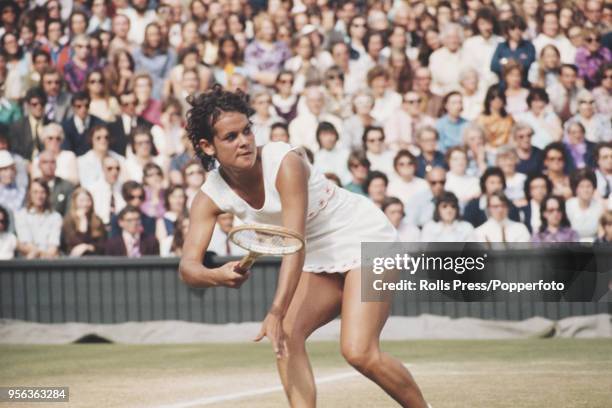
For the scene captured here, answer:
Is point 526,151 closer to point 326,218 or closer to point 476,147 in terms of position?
point 476,147

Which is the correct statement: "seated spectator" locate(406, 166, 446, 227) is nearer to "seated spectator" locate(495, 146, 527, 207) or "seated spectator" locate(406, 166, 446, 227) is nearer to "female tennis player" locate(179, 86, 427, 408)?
"seated spectator" locate(495, 146, 527, 207)

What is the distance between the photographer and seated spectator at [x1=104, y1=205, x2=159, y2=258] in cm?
1082

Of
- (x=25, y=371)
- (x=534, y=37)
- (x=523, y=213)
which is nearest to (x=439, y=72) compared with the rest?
(x=534, y=37)

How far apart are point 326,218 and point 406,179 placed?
5.80 m

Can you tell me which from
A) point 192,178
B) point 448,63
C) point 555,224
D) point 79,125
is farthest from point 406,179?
point 79,125

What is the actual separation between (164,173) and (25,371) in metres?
3.27

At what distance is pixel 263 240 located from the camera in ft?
15.6

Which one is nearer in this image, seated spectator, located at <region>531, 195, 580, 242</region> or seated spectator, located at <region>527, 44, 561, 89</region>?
seated spectator, located at <region>531, 195, 580, 242</region>

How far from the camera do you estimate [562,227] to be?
406 inches

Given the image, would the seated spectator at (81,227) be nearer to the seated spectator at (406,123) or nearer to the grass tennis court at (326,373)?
the grass tennis court at (326,373)

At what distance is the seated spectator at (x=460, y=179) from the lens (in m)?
11.0

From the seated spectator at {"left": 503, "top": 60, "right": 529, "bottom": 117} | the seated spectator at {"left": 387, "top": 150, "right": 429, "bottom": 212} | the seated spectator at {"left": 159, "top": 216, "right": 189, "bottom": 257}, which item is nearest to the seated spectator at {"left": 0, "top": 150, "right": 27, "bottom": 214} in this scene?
the seated spectator at {"left": 159, "top": 216, "right": 189, "bottom": 257}

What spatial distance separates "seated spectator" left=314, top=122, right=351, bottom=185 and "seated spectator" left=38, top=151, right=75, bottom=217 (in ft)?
7.90

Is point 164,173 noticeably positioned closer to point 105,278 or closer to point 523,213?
point 105,278
